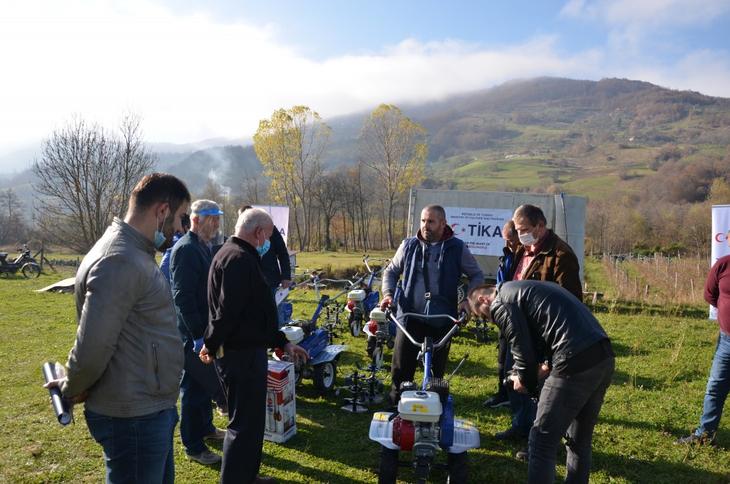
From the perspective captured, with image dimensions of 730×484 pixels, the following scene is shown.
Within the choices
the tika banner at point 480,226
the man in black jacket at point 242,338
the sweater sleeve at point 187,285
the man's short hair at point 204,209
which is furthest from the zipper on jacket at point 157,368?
the tika banner at point 480,226

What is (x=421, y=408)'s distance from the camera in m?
2.85

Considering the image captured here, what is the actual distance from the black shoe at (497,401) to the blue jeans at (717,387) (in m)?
1.65

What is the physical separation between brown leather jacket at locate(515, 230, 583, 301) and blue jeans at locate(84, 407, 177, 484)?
2516 millimetres

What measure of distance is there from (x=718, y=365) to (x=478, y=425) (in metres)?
2.04

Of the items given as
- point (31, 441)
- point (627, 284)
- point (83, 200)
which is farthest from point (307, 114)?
point (31, 441)

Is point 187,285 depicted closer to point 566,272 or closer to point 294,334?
point 294,334

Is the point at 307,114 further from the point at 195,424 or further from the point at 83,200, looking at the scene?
the point at 195,424

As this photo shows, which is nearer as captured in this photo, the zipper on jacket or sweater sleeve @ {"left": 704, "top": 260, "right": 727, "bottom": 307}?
the zipper on jacket

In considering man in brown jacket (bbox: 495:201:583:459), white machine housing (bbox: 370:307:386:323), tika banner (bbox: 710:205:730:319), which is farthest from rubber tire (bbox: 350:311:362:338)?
tika banner (bbox: 710:205:730:319)

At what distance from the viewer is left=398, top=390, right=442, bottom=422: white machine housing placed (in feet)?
9.29

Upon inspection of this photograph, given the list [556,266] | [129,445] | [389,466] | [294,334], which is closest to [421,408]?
[389,466]

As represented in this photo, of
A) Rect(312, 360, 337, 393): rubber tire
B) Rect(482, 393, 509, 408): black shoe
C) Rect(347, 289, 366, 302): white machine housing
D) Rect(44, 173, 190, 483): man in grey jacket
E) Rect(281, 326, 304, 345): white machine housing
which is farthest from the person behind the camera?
Rect(347, 289, 366, 302): white machine housing

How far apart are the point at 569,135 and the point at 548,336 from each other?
15414 centimetres

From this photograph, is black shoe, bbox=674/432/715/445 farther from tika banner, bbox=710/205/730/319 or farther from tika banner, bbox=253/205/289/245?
tika banner, bbox=253/205/289/245
